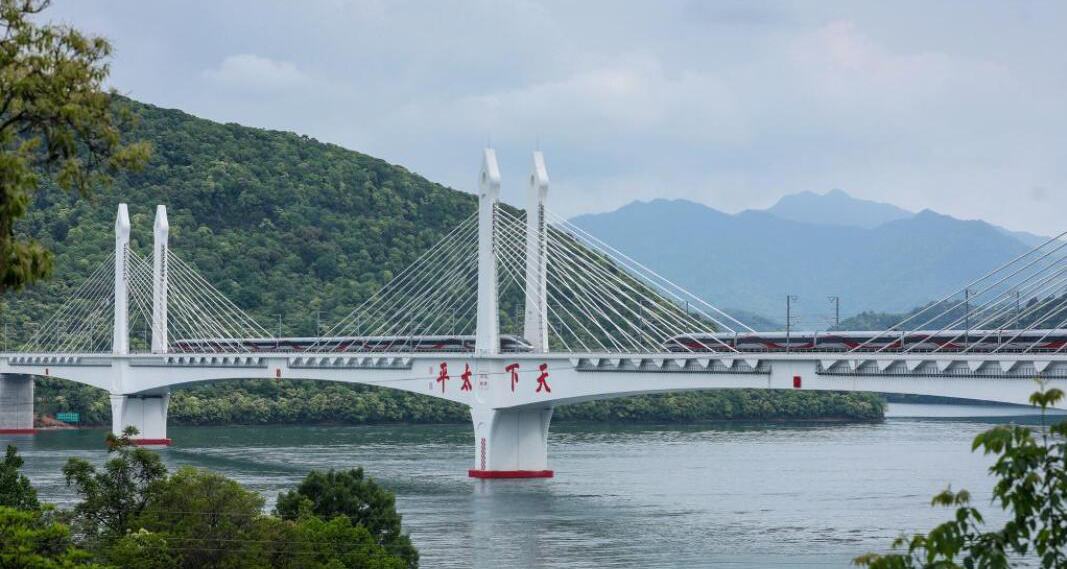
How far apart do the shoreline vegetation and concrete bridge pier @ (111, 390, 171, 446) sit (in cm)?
1433

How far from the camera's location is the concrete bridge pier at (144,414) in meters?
73.4

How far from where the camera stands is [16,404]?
8575 cm

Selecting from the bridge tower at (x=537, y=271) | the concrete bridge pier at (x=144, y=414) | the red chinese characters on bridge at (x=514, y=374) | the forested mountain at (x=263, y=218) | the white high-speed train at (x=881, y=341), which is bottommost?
the concrete bridge pier at (x=144, y=414)

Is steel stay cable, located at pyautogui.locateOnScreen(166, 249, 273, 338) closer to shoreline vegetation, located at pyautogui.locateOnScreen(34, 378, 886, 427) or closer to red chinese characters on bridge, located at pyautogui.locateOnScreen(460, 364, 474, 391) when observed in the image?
shoreline vegetation, located at pyautogui.locateOnScreen(34, 378, 886, 427)

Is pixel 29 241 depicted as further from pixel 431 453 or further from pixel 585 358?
pixel 431 453

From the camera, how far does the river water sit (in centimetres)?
3581

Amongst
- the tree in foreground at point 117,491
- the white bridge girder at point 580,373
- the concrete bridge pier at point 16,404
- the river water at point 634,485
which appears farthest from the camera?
the concrete bridge pier at point 16,404

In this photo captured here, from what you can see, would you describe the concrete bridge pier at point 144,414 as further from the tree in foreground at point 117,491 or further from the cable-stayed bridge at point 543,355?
the tree in foreground at point 117,491

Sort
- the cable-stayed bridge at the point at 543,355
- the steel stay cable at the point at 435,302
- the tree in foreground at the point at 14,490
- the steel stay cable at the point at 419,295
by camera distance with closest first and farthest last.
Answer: the tree in foreground at the point at 14,490 → the cable-stayed bridge at the point at 543,355 → the steel stay cable at the point at 435,302 → the steel stay cable at the point at 419,295

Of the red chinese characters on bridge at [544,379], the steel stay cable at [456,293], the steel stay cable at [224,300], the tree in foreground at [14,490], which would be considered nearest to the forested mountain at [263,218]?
the steel stay cable at [224,300]

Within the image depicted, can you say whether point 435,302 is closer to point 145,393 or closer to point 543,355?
point 145,393

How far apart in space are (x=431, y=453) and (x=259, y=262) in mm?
38849

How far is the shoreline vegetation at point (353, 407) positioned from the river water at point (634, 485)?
2596mm

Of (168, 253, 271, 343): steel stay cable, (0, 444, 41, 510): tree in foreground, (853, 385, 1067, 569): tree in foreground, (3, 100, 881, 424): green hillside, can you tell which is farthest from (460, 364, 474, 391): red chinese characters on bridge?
(853, 385, 1067, 569): tree in foreground
